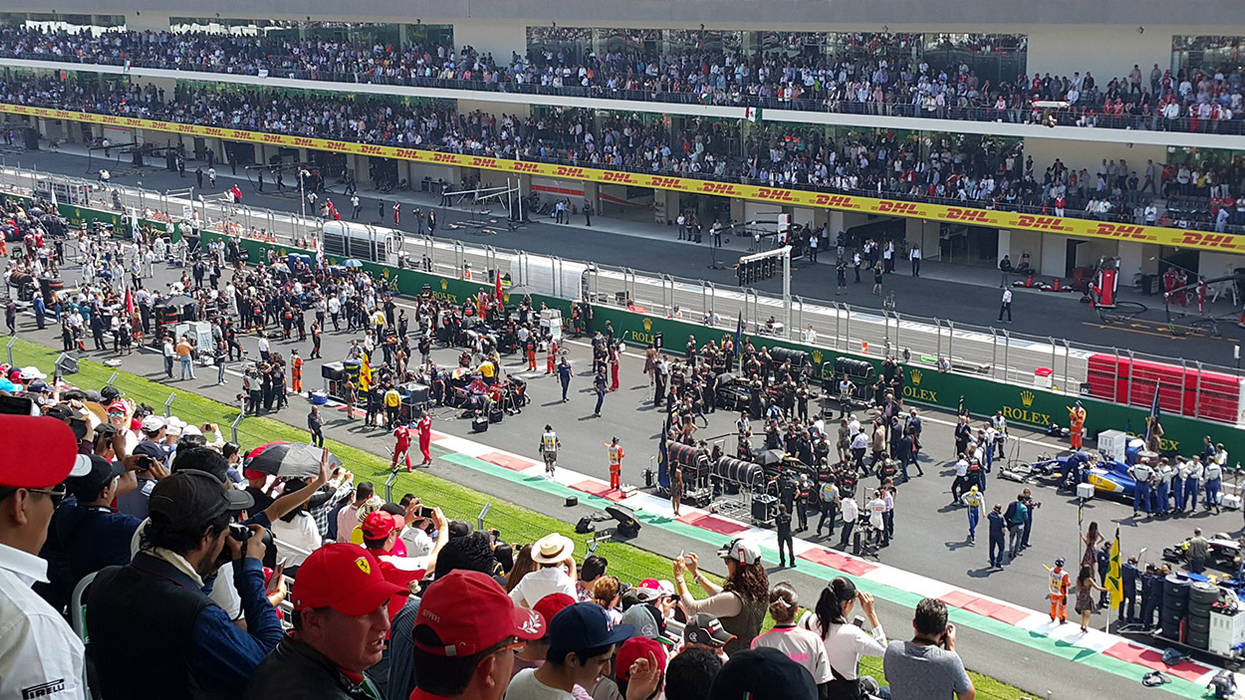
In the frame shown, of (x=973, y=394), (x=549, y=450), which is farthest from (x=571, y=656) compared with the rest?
(x=973, y=394)

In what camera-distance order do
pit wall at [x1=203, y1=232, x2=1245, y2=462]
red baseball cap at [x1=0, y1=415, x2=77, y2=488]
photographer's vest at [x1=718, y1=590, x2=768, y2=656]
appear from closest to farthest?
red baseball cap at [x1=0, y1=415, x2=77, y2=488] → photographer's vest at [x1=718, y1=590, x2=768, y2=656] → pit wall at [x1=203, y1=232, x2=1245, y2=462]

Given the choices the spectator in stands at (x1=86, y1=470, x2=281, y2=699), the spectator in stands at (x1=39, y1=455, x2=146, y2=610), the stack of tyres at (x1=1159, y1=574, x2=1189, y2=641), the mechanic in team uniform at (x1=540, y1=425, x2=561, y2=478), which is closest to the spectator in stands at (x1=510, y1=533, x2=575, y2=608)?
the spectator in stands at (x1=39, y1=455, x2=146, y2=610)

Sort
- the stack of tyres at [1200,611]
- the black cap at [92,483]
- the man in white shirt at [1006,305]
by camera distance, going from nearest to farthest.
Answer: the black cap at [92,483] < the stack of tyres at [1200,611] < the man in white shirt at [1006,305]

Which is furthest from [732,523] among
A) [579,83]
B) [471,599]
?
[579,83]

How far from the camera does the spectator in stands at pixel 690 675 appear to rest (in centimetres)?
601

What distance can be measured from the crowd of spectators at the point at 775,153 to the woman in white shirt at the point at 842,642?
113 feet

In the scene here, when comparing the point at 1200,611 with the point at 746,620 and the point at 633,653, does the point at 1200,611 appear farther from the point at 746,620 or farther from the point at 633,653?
the point at 633,653

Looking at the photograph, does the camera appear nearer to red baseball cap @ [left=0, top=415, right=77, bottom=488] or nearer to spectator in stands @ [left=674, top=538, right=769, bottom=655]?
red baseball cap @ [left=0, top=415, right=77, bottom=488]

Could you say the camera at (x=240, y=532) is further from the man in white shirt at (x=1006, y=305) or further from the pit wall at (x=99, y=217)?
the pit wall at (x=99, y=217)

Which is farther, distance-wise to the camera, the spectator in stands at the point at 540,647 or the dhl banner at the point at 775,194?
the dhl banner at the point at 775,194

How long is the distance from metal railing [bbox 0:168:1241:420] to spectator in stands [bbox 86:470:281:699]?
27338mm

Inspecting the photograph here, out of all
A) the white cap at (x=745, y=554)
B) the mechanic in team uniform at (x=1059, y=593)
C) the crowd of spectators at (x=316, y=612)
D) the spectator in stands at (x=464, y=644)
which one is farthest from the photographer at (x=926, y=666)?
the mechanic in team uniform at (x=1059, y=593)

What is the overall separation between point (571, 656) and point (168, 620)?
5.52ft

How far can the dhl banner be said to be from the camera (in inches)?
1596
